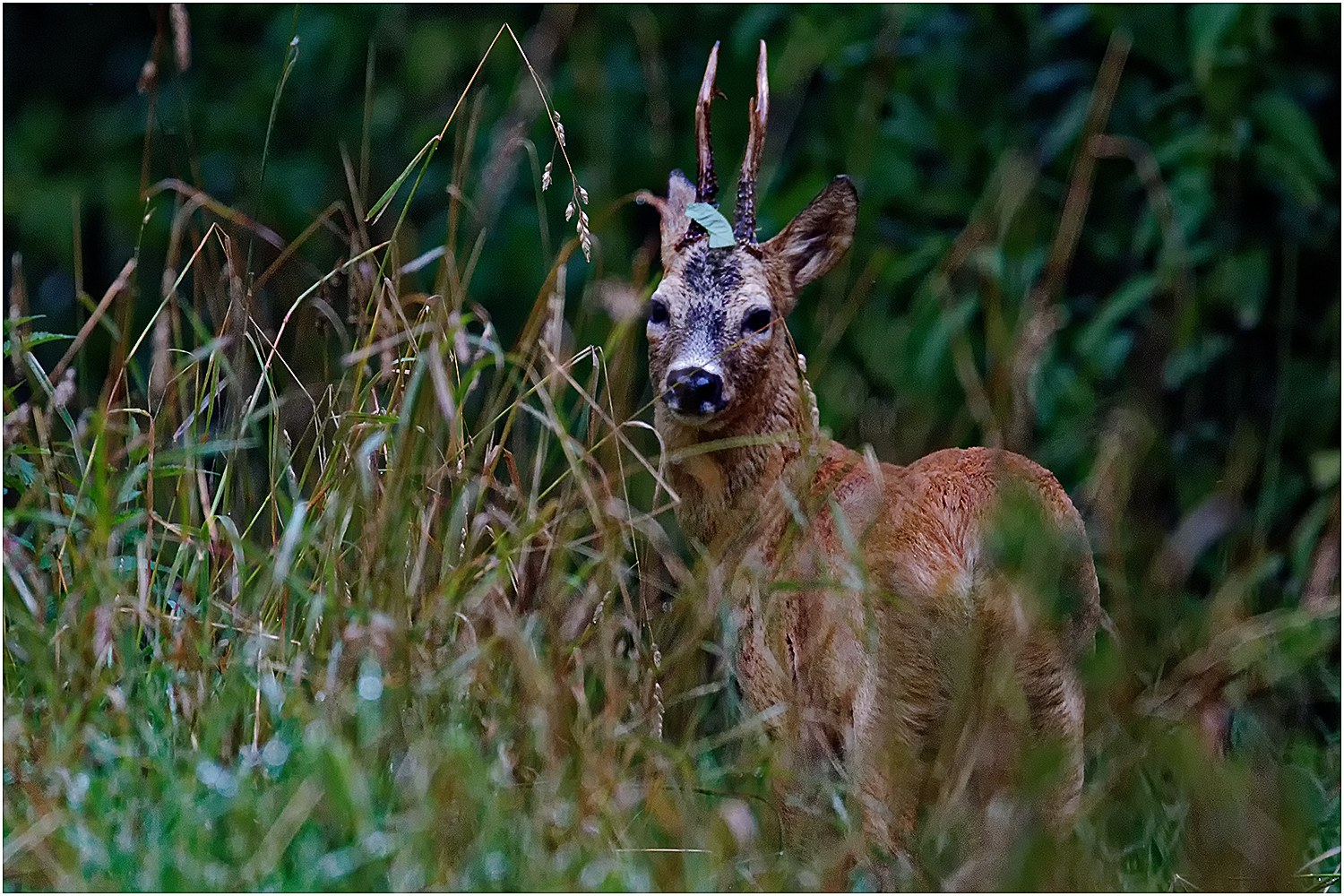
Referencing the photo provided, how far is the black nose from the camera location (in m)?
3.20

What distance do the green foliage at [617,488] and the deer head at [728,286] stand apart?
0.15 m

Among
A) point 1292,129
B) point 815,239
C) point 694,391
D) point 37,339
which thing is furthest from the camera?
point 1292,129

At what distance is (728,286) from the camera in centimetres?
344

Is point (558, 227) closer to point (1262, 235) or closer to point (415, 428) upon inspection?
point (1262, 235)

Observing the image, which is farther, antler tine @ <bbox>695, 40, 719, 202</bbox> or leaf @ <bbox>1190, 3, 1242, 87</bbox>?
leaf @ <bbox>1190, 3, 1242, 87</bbox>

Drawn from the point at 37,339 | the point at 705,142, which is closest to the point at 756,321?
the point at 705,142

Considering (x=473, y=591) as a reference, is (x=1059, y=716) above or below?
below

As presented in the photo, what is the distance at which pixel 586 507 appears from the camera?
261cm

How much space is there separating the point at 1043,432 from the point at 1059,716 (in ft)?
5.78

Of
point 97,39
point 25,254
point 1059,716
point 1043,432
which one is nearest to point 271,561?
point 1059,716

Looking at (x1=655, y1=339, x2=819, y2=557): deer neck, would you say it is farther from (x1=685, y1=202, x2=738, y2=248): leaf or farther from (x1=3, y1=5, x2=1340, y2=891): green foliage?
(x1=685, y1=202, x2=738, y2=248): leaf

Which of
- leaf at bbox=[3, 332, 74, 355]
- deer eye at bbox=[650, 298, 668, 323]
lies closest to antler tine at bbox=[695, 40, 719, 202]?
deer eye at bbox=[650, 298, 668, 323]

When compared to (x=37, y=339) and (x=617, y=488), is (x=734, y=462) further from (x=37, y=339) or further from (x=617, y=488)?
(x=37, y=339)

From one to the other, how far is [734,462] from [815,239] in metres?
0.59
